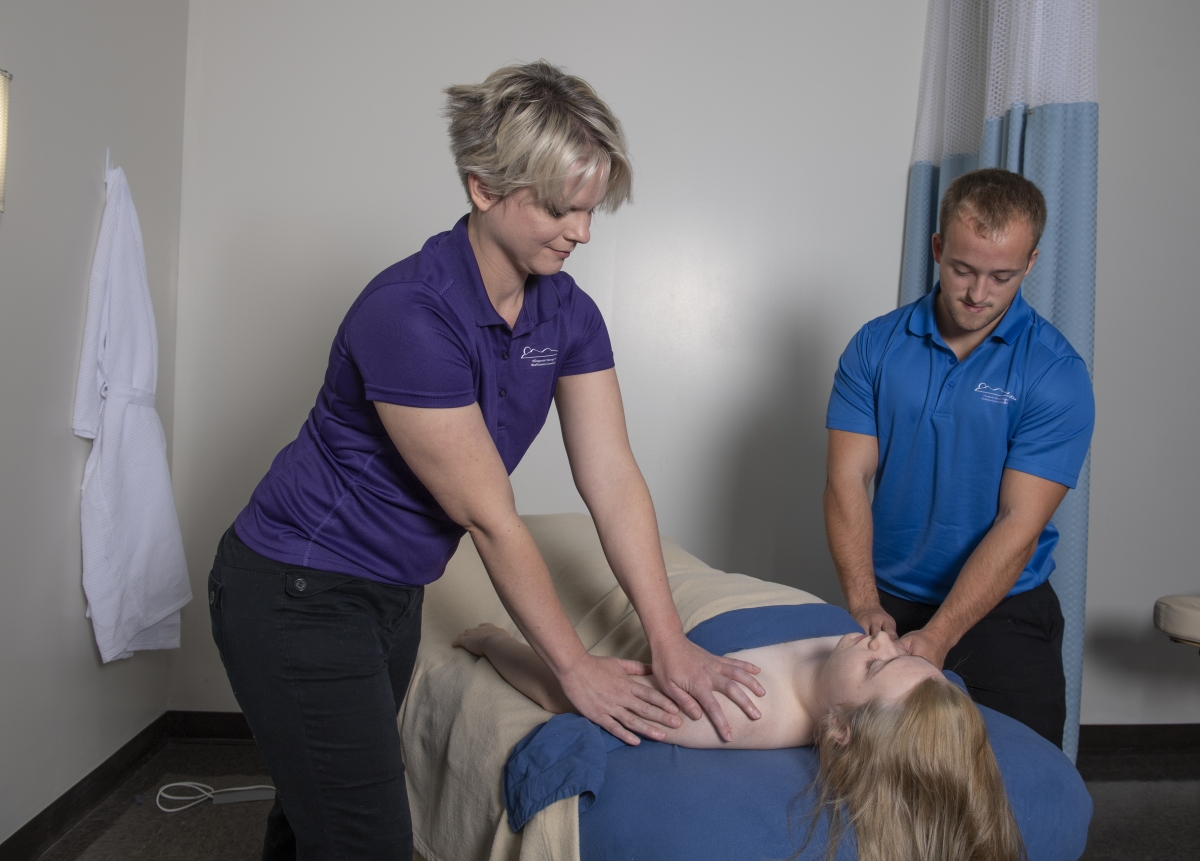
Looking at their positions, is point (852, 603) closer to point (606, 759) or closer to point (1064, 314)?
point (606, 759)

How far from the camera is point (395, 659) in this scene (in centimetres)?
126

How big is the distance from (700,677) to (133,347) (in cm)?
163

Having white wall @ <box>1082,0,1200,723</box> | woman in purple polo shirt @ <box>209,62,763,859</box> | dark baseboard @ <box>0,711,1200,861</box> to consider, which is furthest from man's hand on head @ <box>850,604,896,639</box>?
dark baseboard @ <box>0,711,1200,861</box>

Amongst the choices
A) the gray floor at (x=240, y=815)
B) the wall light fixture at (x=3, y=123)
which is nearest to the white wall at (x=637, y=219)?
the gray floor at (x=240, y=815)

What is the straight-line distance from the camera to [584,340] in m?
1.29

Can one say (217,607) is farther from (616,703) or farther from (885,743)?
(885,743)

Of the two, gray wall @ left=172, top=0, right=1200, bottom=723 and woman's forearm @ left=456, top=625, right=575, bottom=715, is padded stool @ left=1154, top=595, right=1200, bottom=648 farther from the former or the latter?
woman's forearm @ left=456, top=625, right=575, bottom=715

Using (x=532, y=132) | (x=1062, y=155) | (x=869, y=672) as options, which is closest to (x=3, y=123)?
(x=532, y=132)

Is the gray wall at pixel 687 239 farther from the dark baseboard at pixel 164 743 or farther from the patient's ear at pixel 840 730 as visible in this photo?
the patient's ear at pixel 840 730

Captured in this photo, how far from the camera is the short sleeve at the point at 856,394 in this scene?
1812mm

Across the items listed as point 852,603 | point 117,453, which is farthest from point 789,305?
point 117,453

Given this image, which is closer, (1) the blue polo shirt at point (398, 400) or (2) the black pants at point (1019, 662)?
(1) the blue polo shirt at point (398, 400)

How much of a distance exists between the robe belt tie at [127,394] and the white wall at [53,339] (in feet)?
0.26

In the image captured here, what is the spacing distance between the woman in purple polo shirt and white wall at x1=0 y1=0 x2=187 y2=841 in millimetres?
940
